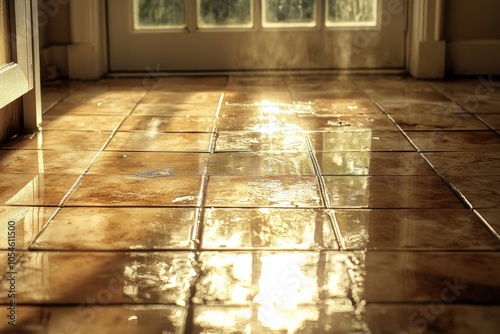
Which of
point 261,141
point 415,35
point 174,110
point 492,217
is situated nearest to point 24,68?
point 174,110

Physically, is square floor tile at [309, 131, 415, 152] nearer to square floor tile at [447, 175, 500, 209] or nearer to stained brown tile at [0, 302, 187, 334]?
square floor tile at [447, 175, 500, 209]

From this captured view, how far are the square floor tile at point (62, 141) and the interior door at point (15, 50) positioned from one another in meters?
A: 0.16

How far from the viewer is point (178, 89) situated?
3.71 m

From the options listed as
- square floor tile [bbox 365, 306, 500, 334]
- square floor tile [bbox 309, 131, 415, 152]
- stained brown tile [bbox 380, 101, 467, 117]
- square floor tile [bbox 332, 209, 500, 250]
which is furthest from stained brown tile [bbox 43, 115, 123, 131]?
square floor tile [bbox 365, 306, 500, 334]

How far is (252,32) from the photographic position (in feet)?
13.2

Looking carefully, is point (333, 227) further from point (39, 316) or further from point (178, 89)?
point (178, 89)

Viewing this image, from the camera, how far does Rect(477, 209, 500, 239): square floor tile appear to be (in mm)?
1820

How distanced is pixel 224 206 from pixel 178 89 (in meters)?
1.80

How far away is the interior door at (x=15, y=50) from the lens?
8.38 feet

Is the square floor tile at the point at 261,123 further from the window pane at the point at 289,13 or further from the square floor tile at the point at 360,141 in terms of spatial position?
the window pane at the point at 289,13

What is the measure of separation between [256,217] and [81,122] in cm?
130

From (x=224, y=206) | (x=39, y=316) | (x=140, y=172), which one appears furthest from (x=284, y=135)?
(x=39, y=316)

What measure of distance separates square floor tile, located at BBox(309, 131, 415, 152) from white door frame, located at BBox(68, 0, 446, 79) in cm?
126

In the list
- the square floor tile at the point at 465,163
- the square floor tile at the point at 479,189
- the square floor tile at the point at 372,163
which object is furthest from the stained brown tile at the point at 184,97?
the square floor tile at the point at 479,189
